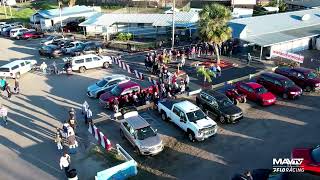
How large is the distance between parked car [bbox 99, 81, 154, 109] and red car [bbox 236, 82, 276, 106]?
7.02m

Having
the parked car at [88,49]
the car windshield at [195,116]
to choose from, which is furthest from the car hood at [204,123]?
the parked car at [88,49]

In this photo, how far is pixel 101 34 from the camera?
5472cm

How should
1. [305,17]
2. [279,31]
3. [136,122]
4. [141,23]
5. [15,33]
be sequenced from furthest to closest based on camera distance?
[15,33] < [141,23] < [305,17] < [279,31] < [136,122]

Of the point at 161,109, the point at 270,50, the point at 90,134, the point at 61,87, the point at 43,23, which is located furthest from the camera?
the point at 43,23

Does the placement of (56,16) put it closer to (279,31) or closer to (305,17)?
(279,31)

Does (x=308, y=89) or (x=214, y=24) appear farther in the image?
(x=214, y=24)

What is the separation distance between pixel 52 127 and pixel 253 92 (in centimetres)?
1445

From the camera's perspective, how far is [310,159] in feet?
61.1

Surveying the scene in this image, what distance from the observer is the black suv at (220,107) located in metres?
26.1

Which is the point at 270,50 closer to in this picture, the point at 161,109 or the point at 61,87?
the point at 161,109

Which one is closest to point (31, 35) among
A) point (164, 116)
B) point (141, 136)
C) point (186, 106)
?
point (164, 116)

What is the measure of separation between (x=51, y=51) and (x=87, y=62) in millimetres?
8010

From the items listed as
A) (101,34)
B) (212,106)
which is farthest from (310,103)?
(101,34)

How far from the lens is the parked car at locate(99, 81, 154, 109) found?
2921 cm
